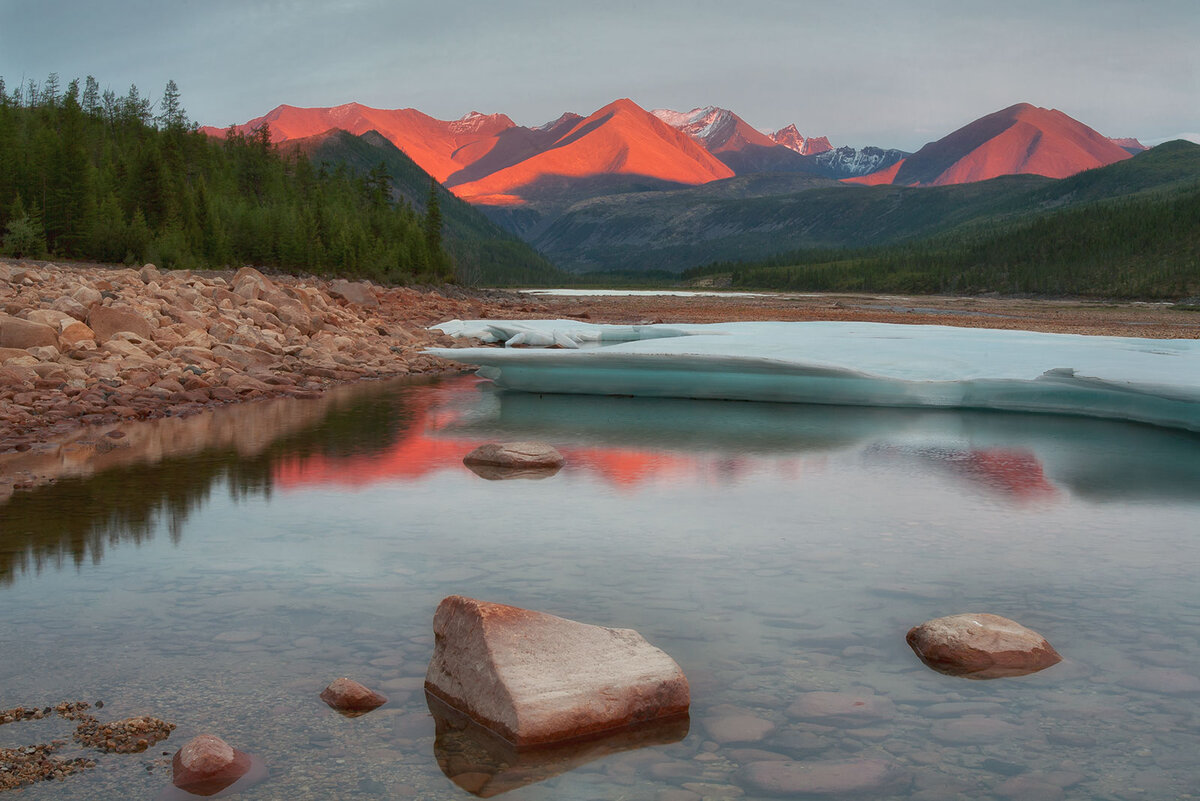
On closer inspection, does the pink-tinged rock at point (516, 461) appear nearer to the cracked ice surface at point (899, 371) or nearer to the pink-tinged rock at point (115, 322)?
the cracked ice surface at point (899, 371)

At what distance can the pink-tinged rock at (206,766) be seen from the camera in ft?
14.0

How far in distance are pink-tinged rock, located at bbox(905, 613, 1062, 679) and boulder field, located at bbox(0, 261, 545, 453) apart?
36.6 ft

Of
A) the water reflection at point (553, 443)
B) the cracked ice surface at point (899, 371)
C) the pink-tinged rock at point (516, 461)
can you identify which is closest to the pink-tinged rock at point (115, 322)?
the water reflection at point (553, 443)

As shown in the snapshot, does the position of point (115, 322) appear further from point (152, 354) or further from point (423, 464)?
point (423, 464)

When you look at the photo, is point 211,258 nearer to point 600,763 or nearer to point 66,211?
point 66,211

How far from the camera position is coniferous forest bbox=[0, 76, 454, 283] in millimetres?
56094

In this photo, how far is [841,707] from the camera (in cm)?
511

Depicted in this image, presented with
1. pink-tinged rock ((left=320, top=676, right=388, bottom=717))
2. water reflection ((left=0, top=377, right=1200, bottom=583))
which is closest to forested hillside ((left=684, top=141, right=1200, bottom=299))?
water reflection ((left=0, top=377, right=1200, bottom=583))

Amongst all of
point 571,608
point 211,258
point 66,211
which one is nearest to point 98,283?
point 571,608

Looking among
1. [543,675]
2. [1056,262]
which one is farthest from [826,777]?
[1056,262]

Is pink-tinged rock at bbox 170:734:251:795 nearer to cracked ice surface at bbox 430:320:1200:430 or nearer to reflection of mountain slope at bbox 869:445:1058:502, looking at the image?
reflection of mountain slope at bbox 869:445:1058:502

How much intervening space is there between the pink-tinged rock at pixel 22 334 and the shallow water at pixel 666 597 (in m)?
7.12

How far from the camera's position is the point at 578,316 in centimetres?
4603

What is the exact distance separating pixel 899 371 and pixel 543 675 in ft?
43.3
